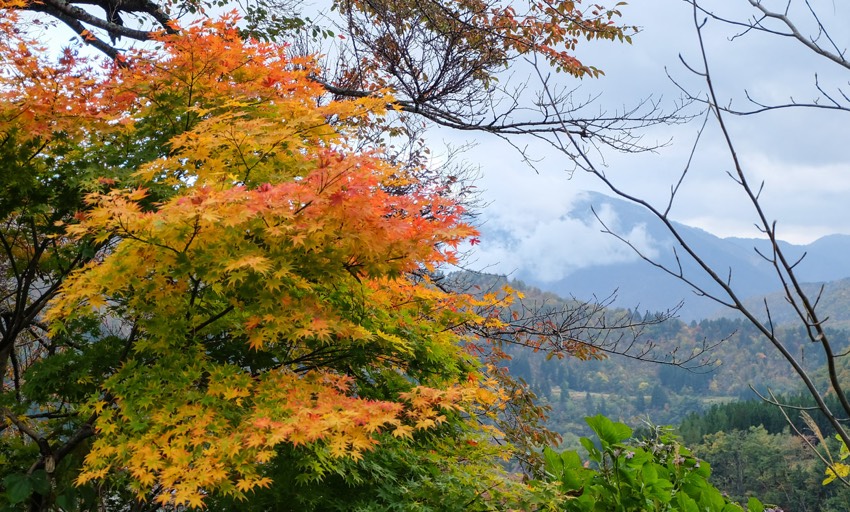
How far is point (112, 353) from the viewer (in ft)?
10.6

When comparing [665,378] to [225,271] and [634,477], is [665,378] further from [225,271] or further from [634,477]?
[225,271]

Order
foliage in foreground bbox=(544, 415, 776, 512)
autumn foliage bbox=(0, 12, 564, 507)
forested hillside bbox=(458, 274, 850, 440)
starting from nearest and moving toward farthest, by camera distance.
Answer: autumn foliage bbox=(0, 12, 564, 507) → foliage in foreground bbox=(544, 415, 776, 512) → forested hillside bbox=(458, 274, 850, 440)

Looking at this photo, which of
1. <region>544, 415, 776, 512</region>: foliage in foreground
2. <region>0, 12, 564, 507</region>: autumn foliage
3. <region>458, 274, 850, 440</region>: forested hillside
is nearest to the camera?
<region>0, 12, 564, 507</region>: autumn foliage

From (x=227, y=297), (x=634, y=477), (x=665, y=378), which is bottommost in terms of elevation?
(x=634, y=477)

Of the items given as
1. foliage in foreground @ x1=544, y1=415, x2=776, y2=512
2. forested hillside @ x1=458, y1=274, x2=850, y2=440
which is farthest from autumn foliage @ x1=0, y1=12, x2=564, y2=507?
forested hillside @ x1=458, y1=274, x2=850, y2=440

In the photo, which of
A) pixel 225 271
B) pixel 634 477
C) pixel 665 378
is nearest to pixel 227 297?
pixel 225 271

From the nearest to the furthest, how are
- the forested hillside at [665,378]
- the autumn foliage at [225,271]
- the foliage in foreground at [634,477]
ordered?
the autumn foliage at [225,271]
the foliage in foreground at [634,477]
the forested hillside at [665,378]

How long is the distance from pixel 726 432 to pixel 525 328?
131ft

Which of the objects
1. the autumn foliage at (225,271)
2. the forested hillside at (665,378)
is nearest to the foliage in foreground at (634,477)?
the autumn foliage at (225,271)

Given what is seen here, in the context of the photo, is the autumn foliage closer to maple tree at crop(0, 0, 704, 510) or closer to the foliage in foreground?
maple tree at crop(0, 0, 704, 510)

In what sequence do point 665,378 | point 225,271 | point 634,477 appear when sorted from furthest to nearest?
point 665,378 < point 634,477 < point 225,271

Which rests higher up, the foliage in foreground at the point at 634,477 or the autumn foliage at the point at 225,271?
the autumn foliage at the point at 225,271

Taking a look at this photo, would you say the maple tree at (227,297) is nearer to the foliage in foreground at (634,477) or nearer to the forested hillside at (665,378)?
the foliage in foreground at (634,477)

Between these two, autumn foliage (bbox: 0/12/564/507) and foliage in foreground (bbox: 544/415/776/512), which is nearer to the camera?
autumn foliage (bbox: 0/12/564/507)
